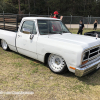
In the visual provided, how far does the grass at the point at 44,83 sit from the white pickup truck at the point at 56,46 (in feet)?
1.19

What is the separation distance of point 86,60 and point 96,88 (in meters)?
0.78

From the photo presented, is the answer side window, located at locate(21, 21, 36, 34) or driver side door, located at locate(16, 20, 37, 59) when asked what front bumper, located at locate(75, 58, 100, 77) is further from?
side window, located at locate(21, 21, 36, 34)

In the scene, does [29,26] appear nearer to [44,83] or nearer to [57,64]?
[57,64]

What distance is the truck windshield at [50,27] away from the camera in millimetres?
4133

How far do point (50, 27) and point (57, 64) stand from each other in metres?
1.48

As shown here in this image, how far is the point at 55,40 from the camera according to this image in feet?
11.6

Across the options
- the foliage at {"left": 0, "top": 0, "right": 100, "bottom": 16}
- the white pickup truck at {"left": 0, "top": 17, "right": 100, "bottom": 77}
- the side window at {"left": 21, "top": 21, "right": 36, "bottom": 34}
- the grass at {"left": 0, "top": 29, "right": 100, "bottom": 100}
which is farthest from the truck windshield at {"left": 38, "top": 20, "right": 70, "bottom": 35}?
the foliage at {"left": 0, "top": 0, "right": 100, "bottom": 16}

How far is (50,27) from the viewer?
438 centimetres

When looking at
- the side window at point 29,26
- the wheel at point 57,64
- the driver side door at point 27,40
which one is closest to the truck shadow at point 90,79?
the wheel at point 57,64

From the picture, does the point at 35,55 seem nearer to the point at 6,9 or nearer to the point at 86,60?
the point at 86,60

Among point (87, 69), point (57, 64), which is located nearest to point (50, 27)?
point (57, 64)

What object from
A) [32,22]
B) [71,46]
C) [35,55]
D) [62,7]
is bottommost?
[35,55]

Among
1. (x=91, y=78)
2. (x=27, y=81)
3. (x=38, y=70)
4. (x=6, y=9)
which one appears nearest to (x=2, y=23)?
(x=38, y=70)

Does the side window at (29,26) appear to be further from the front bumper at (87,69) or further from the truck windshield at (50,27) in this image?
the front bumper at (87,69)
